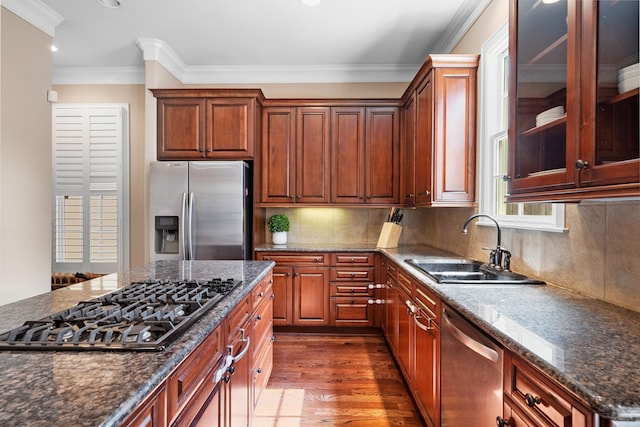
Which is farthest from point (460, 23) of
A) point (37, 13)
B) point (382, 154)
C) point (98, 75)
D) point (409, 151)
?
point (98, 75)

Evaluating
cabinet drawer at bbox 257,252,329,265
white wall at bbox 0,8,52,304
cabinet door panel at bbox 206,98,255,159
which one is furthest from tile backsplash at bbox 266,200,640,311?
white wall at bbox 0,8,52,304

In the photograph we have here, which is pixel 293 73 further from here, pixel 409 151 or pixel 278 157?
pixel 409 151

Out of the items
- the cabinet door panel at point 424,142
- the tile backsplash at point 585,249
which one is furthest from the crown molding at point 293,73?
the tile backsplash at point 585,249

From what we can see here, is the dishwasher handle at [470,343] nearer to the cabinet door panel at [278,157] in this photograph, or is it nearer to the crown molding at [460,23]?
the crown molding at [460,23]

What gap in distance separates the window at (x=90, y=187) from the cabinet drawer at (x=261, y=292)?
2618 mm

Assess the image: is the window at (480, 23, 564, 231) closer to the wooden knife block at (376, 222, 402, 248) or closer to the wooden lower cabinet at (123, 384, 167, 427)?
the wooden knife block at (376, 222, 402, 248)

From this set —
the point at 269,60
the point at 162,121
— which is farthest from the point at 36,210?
the point at 269,60

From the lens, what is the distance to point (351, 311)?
354cm

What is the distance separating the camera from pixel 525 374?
1.00 meters

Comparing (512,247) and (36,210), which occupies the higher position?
(36,210)

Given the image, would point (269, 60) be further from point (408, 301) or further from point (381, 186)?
point (408, 301)

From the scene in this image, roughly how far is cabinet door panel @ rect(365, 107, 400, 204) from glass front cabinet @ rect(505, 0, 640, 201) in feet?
7.12

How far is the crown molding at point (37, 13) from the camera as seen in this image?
2.71 metres

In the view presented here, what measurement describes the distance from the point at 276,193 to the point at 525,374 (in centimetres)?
308
